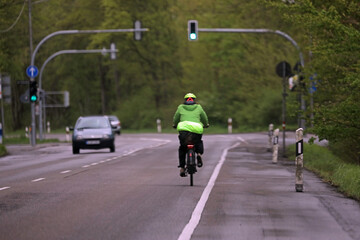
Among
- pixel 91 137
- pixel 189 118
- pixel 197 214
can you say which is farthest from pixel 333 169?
pixel 91 137

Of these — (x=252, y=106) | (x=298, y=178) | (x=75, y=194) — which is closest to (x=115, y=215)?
(x=75, y=194)

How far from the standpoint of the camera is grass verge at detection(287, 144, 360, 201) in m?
14.9

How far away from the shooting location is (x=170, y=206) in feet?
40.0

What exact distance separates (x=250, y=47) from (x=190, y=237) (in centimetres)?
4773

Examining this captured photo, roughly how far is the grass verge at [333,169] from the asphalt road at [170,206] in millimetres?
327

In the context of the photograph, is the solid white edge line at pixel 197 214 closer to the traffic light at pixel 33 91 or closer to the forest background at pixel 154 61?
the forest background at pixel 154 61

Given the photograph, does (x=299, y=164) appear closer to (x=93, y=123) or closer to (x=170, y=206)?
(x=170, y=206)

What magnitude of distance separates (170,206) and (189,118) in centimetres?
436

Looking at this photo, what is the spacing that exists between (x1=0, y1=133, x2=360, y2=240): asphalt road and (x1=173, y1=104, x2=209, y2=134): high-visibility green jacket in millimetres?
1115

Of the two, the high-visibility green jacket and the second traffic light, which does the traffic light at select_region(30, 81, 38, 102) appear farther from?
the high-visibility green jacket

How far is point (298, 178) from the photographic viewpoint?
14.8 m

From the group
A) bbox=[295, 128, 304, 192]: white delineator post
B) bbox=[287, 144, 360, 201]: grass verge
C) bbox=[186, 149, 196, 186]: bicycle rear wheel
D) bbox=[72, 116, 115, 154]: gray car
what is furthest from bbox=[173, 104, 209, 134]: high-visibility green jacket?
bbox=[72, 116, 115, 154]: gray car

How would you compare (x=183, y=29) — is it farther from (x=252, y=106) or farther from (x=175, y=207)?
(x=175, y=207)

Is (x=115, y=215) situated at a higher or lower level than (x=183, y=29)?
lower
